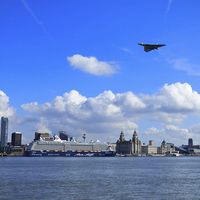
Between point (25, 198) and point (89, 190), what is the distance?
9.16 meters

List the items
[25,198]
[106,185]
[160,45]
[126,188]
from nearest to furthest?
1. [160,45]
2. [25,198]
3. [126,188]
4. [106,185]

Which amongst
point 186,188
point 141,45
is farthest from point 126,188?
point 141,45

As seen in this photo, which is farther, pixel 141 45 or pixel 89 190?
pixel 89 190

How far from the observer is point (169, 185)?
62.3 m

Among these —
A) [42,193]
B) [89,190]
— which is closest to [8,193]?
[42,193]

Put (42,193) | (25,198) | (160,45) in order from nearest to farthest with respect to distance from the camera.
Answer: (160,45) → (25,198) → (42,193)

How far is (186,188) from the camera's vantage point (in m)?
57.8

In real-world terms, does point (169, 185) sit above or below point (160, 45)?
below

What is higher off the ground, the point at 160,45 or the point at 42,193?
the point at 160,45

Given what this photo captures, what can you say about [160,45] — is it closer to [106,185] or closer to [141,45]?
[141,45]

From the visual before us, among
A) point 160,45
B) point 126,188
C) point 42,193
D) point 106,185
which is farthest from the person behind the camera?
point 106,185

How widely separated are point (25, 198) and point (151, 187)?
17.6 metres

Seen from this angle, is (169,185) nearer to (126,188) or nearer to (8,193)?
(126,188)

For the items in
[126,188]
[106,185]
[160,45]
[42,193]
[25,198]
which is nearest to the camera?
[160,45]
